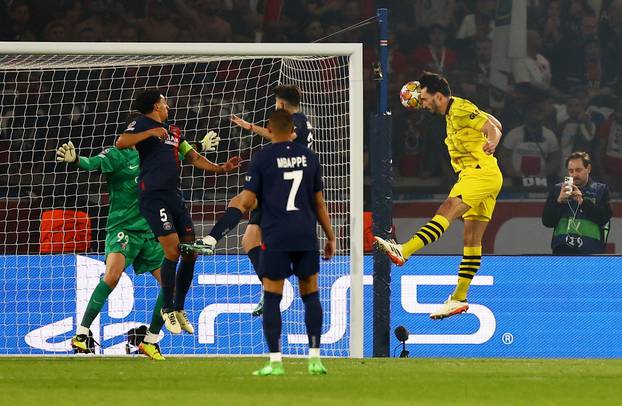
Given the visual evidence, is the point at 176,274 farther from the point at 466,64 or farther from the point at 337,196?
the point at 466,64

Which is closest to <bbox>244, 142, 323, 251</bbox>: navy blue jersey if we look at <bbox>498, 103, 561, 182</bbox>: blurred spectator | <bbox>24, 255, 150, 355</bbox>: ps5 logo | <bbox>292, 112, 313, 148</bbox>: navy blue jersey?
<bbox>292, 112, 313, 148</bbox>: navy blue jersey

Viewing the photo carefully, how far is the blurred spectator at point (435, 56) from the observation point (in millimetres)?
19172

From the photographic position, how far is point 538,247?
17812 mm

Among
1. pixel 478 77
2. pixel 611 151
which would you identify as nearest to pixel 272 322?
pixel 478 77

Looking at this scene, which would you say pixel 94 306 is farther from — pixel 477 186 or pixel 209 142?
pixel 477 186

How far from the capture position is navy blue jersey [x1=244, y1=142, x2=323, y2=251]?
32.2 feet

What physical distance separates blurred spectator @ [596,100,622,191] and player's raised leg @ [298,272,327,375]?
31.3 ft

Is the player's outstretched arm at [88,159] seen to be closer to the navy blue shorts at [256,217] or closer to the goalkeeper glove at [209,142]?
the goalkeeper glove at [209,142]

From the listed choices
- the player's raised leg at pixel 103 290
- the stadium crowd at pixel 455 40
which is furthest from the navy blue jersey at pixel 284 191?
the stadium crowd at pixel 455 40

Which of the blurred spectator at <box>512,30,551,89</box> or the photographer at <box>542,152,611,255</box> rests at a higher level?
the blurred spectator at <box>512,30,551,89</box>

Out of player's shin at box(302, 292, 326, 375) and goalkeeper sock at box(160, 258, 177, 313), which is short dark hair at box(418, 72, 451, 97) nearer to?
goalkeeper sock at box(160, 258, 177, 313)

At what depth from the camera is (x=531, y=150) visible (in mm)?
18906

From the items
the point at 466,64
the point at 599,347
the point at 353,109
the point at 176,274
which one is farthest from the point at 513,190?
the point at 176,274

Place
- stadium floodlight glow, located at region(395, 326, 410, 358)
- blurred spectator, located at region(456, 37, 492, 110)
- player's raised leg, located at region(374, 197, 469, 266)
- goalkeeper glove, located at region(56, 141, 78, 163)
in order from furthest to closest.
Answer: blurred spectator, located at region(456, 37, 492, 110)
stadium floodlight glow, located at region(395, 326, 410, 358)
player's raised leg, located at region(374, 197, 469, 266)
goalkeeper glove, located at region(56, 141, 78, 163)
